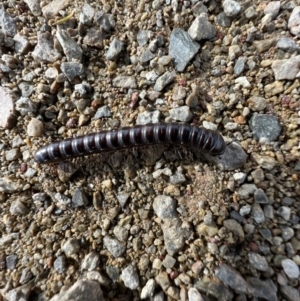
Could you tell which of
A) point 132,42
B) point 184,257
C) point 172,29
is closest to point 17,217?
point 184,257

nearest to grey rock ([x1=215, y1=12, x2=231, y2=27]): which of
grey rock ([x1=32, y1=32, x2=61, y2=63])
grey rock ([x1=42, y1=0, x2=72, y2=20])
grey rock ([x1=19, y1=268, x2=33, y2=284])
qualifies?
grey rock ([x1=42, y1=0, x2=72, y2=20])

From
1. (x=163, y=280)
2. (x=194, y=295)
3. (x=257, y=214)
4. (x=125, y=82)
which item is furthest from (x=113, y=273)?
(x=125, y=82)

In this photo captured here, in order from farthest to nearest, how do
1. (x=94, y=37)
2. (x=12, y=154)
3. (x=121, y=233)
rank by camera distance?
(x=94, y=37) < (x=12, y=154) < (x=121, y=233)

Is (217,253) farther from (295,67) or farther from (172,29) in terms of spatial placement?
(172,29)

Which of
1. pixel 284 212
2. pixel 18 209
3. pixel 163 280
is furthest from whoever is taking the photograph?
pixel 18 209

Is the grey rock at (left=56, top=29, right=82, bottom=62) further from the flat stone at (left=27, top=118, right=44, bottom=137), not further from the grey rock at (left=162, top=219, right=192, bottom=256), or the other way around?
the grey rock at (left=162, top=219, right=192, bottom=256)

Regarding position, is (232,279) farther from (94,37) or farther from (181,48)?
(94,37)
